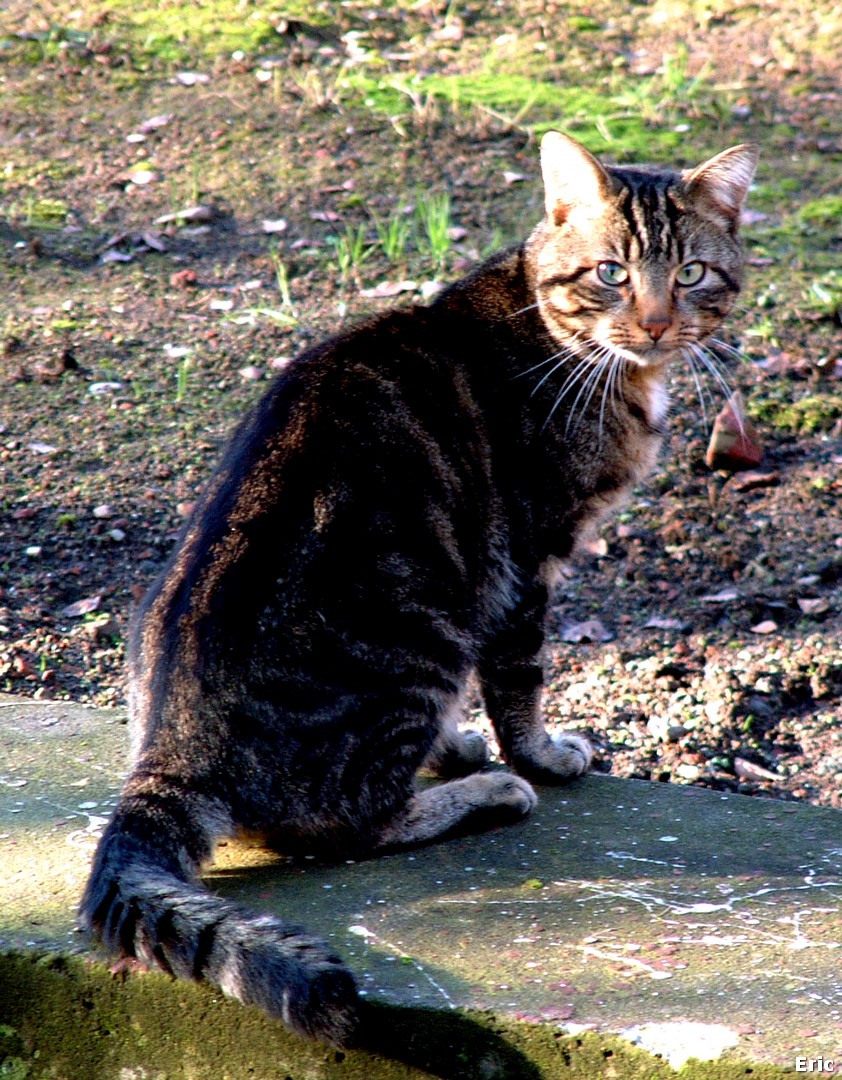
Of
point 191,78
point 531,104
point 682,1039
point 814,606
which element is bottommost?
point 682,1039

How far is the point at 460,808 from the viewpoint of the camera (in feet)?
9.04

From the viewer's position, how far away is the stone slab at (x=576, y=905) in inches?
82.0

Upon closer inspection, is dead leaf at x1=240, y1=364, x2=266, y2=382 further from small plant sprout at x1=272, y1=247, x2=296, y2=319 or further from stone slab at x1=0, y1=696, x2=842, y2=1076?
stone slab at x1=0, y1=696, x2=842, y2=1076

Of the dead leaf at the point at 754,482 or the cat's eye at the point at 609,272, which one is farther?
the dead leaf at the point at 754,482

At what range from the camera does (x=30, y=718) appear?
3211 millimetres

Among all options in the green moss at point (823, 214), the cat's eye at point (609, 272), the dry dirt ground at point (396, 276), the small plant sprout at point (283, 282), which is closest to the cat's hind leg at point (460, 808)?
the dry dirt ground at point (396, 276)

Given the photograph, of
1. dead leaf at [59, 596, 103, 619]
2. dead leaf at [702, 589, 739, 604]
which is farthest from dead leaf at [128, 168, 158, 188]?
dead leaf at [702, 589, 739, 604]

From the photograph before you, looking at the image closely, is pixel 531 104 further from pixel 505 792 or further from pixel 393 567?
pixel 505 792

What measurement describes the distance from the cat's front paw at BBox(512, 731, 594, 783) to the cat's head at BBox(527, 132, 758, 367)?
91 centimetres

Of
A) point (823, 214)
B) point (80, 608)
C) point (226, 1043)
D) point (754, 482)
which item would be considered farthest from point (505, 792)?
point (823, 214)

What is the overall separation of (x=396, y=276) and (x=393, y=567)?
301cm

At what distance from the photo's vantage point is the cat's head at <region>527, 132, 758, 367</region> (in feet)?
10.2

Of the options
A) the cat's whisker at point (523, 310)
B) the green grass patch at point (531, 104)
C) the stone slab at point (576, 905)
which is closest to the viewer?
the stone slab at point (576, 905)

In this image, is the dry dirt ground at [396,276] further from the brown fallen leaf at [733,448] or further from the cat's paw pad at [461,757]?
the cat's paw pad at [461,757]
